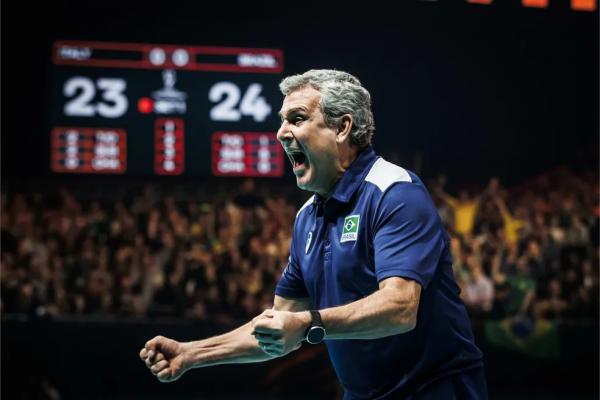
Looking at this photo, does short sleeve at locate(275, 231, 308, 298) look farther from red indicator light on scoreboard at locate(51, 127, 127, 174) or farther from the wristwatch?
red indicator light on scoreboard at locate(51, 127, 127, 174)

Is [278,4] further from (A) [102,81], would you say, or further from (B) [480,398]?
(B) [480,398]

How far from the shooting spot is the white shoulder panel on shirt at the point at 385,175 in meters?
2.57

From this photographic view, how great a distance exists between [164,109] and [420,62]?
3425mm

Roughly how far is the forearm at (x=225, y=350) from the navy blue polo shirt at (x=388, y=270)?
24 cm

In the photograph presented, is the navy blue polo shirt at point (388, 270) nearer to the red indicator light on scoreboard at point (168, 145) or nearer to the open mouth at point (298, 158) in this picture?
the open mouth at point (298, 158)

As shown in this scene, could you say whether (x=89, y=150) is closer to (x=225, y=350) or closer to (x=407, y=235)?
(x=225, y=350)

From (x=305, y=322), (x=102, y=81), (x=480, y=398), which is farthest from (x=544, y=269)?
(x=305, y=322)

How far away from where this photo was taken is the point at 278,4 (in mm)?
10367

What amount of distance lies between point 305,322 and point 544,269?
811cm

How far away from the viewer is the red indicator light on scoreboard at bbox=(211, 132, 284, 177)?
9656mm

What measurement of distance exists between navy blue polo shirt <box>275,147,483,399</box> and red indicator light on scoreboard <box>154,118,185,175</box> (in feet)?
23.0

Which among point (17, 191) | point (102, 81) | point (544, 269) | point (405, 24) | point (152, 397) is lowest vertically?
point (152, 397)

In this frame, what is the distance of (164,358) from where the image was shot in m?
2.59

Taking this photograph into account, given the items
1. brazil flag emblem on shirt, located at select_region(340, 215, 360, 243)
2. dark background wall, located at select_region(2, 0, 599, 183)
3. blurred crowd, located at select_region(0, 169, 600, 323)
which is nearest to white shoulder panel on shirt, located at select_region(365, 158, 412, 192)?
brazil flag emblem on shirt, located at select_region(340, 215, 360, 243)
